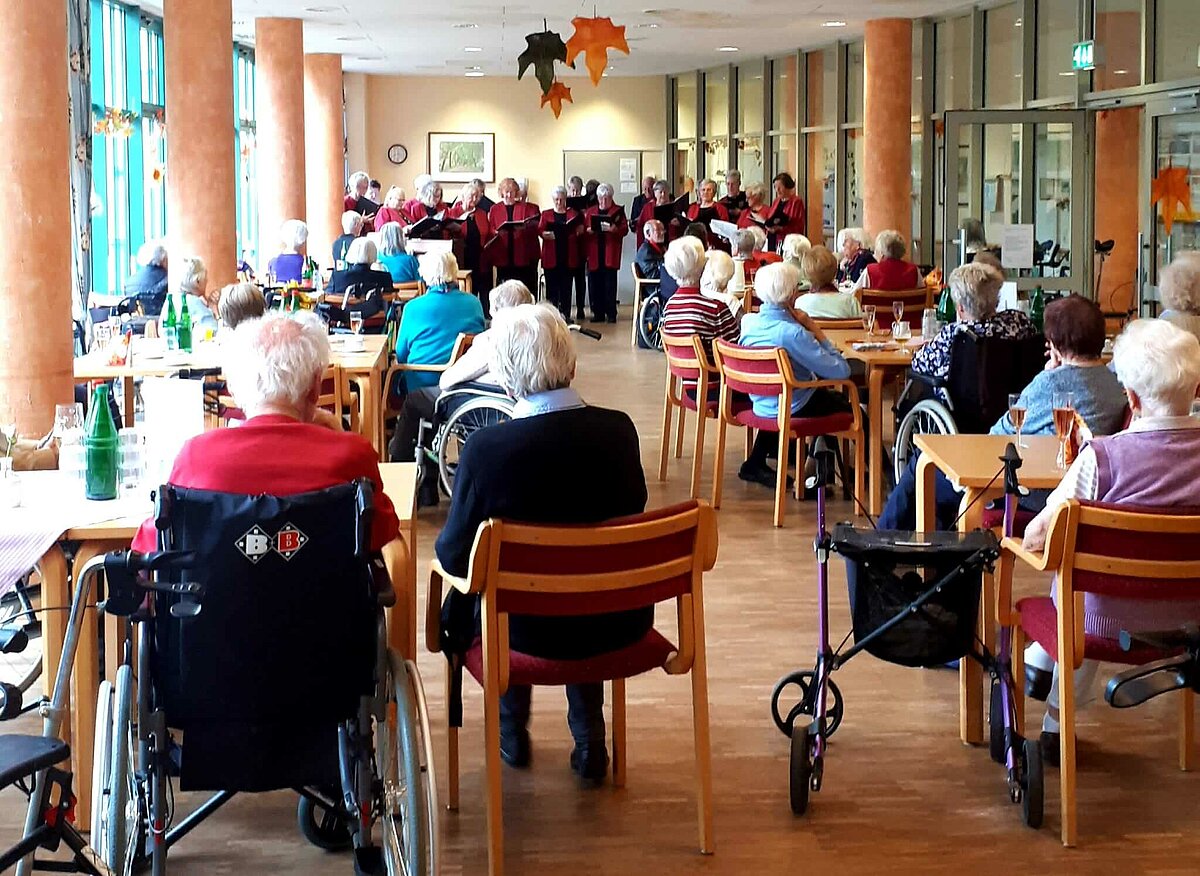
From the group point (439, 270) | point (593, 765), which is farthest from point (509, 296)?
point (593, 765)

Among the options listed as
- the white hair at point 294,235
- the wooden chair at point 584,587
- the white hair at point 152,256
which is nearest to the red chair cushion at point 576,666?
the wooden chair at point 584,587

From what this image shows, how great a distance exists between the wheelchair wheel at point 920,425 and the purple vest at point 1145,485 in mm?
2501

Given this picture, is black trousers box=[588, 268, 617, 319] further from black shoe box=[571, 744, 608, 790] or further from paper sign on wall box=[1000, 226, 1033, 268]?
black shoe box=[571, 744, 608, 790]

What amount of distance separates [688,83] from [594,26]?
576 inches

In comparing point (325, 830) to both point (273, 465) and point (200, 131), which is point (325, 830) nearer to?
point (273, 465)

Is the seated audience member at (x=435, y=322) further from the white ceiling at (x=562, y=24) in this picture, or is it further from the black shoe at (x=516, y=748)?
the white ceiling at (x=562, y=24)


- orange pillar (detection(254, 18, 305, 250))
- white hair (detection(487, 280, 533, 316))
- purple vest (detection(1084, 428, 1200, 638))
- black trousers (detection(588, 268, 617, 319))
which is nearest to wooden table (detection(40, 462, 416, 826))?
purple vest (detection(1084, 428, 1200, 638))

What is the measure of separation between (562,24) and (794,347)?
1045cm

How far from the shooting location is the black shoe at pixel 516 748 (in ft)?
13.6

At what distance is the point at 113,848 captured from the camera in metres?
3.02

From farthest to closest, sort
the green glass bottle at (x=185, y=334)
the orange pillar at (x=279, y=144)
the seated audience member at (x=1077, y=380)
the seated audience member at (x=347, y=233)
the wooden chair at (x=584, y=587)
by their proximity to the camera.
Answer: the orange pillar at (x=279, y=144)
the seated audience member at (x=347, y=233)
the green glass bottle at (x=185, y=334)
the seated audience member at (x=1077, y=380)
the wooden chair at (x=584, y=587)

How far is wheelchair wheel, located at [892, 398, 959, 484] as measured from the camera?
6285mm

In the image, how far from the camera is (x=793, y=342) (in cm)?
706

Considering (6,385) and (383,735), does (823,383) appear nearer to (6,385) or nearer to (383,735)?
(6,385)
